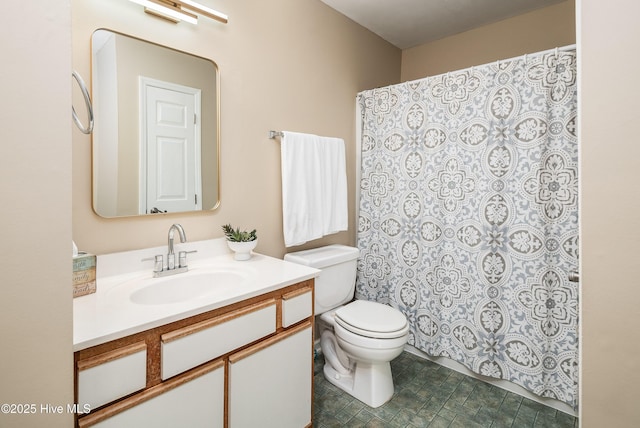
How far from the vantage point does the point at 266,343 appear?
1358 millimetres

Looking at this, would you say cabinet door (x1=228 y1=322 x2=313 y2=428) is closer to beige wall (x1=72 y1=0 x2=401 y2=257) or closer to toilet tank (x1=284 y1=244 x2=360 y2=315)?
toilet tank (x1=284 y1=244 x2=360 y2=315)

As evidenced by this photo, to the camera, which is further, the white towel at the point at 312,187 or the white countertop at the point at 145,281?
the white towel at the point at 312,187

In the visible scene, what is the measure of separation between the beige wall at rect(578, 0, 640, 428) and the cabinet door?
41.4 inches

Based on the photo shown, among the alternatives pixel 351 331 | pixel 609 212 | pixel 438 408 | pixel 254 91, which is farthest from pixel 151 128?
pixel 438 408

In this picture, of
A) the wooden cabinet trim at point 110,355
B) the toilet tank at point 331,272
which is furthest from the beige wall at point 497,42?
the wooden cabinet trim at point 110,355

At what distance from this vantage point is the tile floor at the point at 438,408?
174 cm

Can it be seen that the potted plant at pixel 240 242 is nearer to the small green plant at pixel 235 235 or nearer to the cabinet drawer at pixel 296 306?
the small green plant at pixel 235 235

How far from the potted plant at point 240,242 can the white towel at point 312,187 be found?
35 centimetres

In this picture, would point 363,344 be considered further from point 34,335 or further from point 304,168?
point 34,335

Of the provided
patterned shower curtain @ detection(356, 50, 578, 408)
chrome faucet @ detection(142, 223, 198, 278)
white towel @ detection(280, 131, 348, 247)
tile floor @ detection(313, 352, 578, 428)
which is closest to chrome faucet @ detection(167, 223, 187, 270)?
chrome faucet @ detection(142, 223, 198, 278)

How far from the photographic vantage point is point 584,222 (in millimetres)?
939

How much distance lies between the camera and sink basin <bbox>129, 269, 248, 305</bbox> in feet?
4.43

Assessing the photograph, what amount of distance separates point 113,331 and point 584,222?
1.41 m

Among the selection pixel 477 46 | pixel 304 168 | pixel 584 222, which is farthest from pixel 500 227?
pixel 477 46
